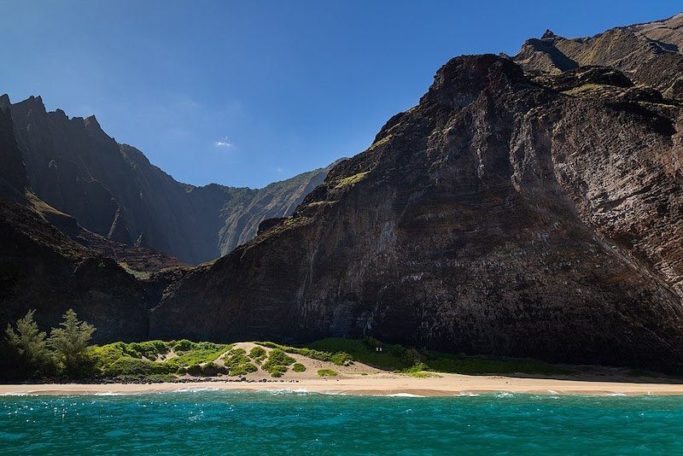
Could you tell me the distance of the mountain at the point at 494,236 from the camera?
111 feet

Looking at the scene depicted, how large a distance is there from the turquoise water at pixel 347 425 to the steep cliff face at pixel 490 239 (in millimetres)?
12713

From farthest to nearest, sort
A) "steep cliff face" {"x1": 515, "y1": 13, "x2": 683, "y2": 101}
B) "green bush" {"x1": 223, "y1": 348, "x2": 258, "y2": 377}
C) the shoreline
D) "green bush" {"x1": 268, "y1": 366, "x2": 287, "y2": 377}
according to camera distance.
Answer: "green bush" {"x1": 223, "y1": 348, "x2": 258, "y2": 377}, "green bush" {"x1": 268, "y1": 366, "x2": 287, "y2": 377}, "steep cliff face" {"x1": 515, "y1": 13, "x2": 683, "y2": 101}, the shoreline

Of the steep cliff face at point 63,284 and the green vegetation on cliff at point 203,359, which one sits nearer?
the green vegetation on cliff at point 203,359

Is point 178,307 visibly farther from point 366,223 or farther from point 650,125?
point 650,125

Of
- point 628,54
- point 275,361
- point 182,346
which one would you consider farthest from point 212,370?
point 628,54

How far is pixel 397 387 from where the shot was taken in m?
33.8

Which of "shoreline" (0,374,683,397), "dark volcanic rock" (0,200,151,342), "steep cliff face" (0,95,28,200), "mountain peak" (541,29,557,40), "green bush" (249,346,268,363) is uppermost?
"mountain peak" (541,29,557,40)

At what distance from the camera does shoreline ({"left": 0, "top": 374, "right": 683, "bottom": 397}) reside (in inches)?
1200

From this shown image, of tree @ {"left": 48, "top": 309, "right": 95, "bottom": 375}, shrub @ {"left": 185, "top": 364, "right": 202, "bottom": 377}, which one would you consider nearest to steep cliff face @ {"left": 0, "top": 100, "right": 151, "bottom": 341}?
tree @ {"left": 48, "top": 309, "right": 95, "bottom": 375}

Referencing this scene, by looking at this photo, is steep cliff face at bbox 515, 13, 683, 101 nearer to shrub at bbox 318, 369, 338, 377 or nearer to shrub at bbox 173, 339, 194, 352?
shrub at bbox 318, 369, 338, 377

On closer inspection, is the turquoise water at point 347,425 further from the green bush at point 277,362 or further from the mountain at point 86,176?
the mountain at point 86,176

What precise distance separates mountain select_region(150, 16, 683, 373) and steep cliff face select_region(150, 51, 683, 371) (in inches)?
5.5

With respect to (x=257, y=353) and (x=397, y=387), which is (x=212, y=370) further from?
(x=397, y=387)

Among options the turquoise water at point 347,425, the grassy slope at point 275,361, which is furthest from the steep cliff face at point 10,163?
the turquoise water at point 347,425
